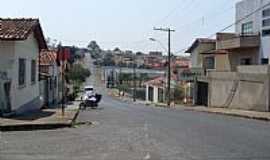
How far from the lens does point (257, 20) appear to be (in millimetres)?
49125

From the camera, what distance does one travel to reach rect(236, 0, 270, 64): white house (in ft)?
155

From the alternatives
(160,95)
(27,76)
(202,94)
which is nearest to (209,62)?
(202,94)

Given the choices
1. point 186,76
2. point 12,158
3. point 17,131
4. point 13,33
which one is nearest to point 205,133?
point 17,131

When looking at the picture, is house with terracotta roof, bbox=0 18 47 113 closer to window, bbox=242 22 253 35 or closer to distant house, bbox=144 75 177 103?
window, bbox=242 22 253 35

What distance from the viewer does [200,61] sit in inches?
2943

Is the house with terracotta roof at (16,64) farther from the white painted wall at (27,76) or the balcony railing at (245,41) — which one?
the balcony railing at (245,41)

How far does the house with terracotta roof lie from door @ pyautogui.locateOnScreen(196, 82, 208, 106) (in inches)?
915

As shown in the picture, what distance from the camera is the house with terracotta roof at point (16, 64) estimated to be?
82.7 feet

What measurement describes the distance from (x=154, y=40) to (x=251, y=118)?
4218 centimetres

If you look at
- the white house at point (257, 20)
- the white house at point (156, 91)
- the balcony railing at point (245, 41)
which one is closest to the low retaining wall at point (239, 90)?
the balcony railing at point (245, 41)

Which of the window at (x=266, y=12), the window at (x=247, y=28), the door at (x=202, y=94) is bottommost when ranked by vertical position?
the door at (x=202, y=94)

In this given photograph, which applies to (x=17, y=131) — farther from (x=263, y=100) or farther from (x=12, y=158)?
(x=263, y=100)

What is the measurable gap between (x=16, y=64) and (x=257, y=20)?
1099 inches

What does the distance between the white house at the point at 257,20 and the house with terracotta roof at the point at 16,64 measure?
21694mm
